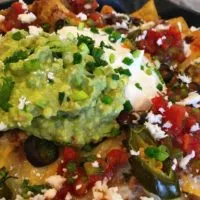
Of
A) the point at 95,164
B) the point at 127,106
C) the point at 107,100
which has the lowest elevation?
the point at 95,164

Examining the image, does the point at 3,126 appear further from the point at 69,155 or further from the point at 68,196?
the point at 68,196

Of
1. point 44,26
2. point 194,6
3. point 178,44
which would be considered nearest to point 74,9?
point 44,26

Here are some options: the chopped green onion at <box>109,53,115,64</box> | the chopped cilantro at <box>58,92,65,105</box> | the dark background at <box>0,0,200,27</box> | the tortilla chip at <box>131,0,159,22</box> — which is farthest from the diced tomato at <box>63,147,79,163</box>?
the dark background at <box>0,0,200,27</box>

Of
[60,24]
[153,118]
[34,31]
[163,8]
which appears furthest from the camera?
[163,8]

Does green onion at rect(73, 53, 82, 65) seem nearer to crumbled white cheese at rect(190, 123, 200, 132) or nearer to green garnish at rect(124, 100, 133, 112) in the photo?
green garnish at rect(124, 100, 133, 112)

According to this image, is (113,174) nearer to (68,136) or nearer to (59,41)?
(68,136)

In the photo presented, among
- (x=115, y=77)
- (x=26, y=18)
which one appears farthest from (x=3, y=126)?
(x=26, y=18)

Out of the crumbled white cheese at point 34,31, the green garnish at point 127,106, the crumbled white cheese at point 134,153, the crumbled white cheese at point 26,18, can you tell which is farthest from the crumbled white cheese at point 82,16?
the crumbled white cheese at point 134,153
